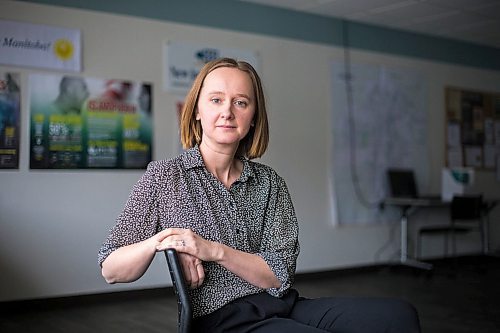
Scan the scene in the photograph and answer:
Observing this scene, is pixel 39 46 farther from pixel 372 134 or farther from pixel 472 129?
pixel 472 129

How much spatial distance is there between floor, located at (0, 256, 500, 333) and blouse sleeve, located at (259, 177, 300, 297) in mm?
2624

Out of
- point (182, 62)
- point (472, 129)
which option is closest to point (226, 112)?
point (182, 62)

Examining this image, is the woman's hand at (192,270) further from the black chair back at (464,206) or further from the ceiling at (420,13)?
the black chair back at (464,206)

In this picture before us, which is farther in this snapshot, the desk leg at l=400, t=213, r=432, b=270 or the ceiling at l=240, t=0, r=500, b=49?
the desk leg at l=400, t=213, r=432, b=270

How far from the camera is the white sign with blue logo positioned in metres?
5.31

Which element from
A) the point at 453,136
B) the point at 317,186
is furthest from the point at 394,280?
the point at 453,136

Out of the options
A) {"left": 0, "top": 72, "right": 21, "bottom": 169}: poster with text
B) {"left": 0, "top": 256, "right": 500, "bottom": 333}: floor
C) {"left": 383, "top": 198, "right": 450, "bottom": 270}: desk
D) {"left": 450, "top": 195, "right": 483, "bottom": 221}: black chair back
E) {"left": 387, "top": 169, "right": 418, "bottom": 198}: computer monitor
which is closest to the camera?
{"left": 0, "top": 256, "right": 500, "bottom": 333}: floor

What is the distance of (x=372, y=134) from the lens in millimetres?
6711

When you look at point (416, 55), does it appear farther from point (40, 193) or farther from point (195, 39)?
point (40, 193)

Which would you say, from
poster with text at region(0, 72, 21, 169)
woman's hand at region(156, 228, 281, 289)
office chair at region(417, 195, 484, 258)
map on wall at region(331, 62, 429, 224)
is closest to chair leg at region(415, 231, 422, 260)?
office chair at region(417, 195, 484, 258)

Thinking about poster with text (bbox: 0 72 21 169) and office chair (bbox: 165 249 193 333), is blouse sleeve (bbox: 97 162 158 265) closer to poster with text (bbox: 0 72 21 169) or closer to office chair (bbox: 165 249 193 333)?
office chair (bbox: 165 249 193 333)

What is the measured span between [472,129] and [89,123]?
492cm

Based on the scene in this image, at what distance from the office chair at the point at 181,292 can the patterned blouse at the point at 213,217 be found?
5.0 inches

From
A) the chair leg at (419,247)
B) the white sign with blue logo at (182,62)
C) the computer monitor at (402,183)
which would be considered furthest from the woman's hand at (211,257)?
the chair leg at (419,247)
